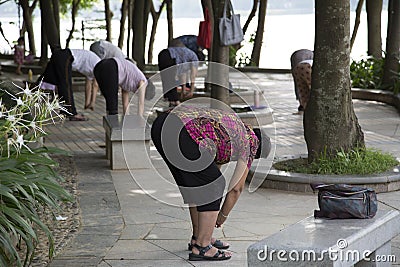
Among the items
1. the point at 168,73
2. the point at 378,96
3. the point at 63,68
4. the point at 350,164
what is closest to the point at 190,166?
the point at 350,164

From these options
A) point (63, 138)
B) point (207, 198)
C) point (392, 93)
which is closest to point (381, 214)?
point (207, 198)

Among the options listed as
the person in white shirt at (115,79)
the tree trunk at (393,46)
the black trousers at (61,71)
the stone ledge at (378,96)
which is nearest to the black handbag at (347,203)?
the person in white shirt at (115,79)

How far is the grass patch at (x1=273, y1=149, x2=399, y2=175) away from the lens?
357 inches

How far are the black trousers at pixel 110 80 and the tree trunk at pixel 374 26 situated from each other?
997cm

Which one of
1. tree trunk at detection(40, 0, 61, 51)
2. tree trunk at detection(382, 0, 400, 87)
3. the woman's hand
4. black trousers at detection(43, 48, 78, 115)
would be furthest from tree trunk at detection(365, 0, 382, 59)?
the woman's hand

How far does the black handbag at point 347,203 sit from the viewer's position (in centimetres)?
567

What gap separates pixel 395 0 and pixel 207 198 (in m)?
12.6

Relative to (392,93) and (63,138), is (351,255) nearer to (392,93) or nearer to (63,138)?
(63,138)

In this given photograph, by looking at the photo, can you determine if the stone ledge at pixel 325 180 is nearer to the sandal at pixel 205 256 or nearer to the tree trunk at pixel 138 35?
the sandal at pixel 205 256

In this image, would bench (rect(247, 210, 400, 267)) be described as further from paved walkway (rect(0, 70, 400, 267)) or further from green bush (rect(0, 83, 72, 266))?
green bush (rect(0, 83, 72, 266))

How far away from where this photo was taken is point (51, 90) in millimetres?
14172

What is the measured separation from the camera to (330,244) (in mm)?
5074

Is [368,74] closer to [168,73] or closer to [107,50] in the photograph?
[168,73]

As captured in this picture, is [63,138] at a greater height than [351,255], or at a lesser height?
lesser
